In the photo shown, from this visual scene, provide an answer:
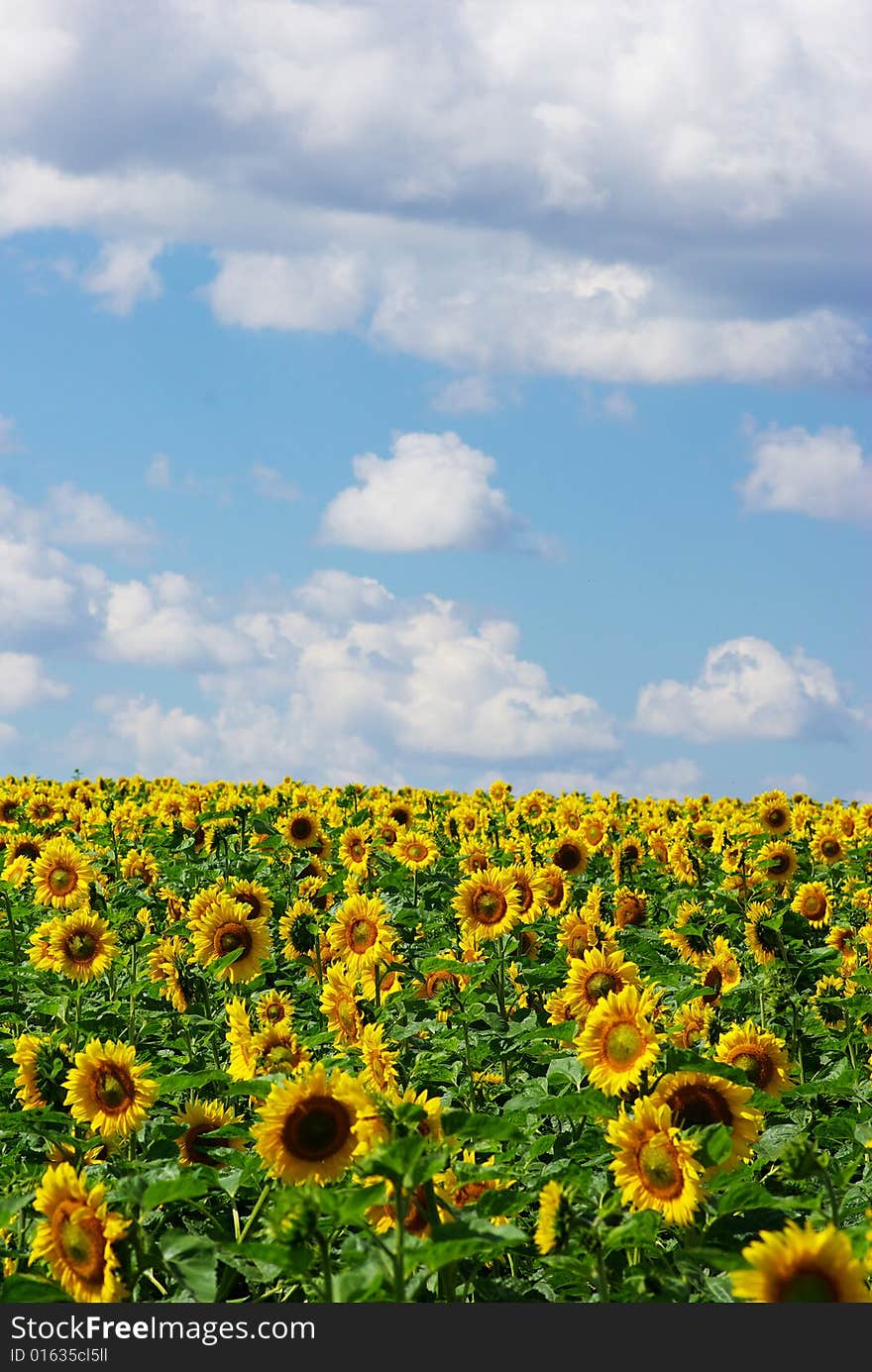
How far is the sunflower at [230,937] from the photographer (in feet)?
29.3

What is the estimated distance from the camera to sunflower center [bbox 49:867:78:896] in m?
11.0

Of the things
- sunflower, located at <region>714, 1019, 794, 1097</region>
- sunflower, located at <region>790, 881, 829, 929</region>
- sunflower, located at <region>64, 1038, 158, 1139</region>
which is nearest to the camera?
sunflower, located at <region>64, 1038, 158, 1139</region>

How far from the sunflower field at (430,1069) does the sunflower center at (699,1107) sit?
0.5 inches

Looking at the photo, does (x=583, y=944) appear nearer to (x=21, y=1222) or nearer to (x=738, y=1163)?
(x=738, y=1163)

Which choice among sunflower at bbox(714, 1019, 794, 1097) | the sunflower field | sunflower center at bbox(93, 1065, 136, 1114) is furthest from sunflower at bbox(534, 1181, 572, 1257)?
sunflower center at bbox(93, 1065, 136, 1114)

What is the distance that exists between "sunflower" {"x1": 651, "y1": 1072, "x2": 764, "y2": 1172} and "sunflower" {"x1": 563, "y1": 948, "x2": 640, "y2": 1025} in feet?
4.60

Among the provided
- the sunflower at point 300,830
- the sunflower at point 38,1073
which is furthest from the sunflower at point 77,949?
the sunflower at point 300,830

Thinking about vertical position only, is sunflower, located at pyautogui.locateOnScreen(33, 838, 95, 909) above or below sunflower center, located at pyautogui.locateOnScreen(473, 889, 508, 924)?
above

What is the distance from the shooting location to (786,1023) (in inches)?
384

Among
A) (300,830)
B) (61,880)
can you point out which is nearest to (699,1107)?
(61,880)

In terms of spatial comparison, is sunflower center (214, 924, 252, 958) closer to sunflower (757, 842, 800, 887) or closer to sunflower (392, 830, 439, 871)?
sunflower (392, 830, 439, 871)

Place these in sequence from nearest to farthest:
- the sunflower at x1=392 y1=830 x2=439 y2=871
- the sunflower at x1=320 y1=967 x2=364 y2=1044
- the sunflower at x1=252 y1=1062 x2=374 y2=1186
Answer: the sunflower at x1=252 y1=1062 x2=374 y2=1186
the sunflower at x1=320 y1=967 x2=364 y2=1044
the sunflower at x1=392 y1=830 x2=439 y2=871

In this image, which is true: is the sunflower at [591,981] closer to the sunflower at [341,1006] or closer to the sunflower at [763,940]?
the sunflower at [341,1006]

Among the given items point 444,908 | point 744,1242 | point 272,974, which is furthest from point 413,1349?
point 444,908
